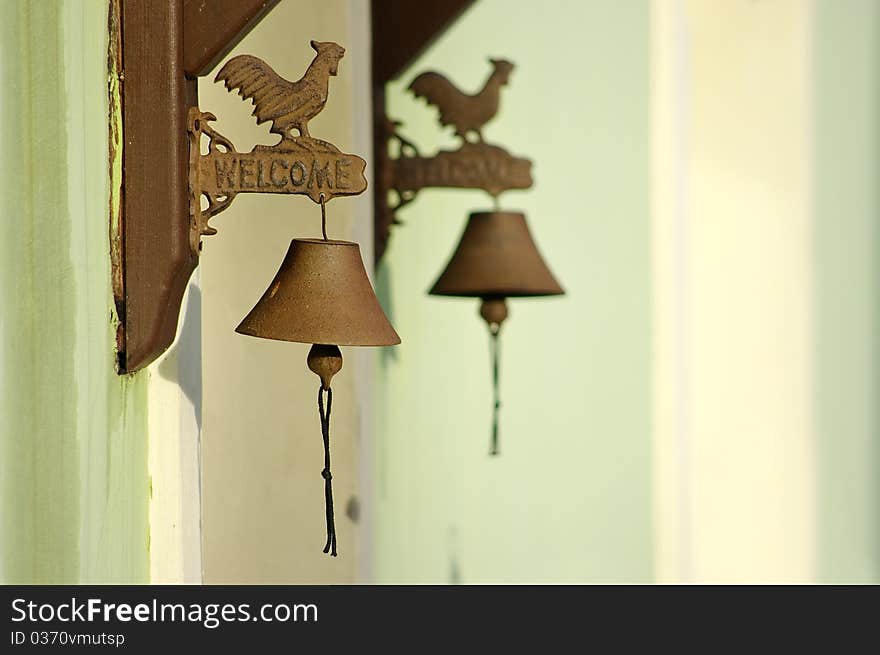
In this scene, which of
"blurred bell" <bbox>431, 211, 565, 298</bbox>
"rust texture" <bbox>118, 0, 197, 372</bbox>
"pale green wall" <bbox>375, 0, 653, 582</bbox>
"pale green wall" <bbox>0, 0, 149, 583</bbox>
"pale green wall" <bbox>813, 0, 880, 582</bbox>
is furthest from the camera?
"pale green wall" <bbox>813, 0, 880, 582</bbox>

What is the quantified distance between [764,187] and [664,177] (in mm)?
174

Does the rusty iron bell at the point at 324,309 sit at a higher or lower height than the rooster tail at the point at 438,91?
lower

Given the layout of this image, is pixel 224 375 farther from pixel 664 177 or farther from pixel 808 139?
pixel 808 139

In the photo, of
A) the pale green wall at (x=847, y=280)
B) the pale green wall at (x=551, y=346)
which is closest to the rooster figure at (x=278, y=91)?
the pale green wall at (x=551, y=346)

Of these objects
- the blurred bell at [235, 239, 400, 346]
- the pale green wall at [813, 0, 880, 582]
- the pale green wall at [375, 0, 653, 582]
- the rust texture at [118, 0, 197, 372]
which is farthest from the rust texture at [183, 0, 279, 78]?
the pale green wall at [813, 0, 880, 582]

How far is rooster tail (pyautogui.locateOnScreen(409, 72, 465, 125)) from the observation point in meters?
1.28

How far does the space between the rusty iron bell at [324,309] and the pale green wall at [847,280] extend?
1.04 metres

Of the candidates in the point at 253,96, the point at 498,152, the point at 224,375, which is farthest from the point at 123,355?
the point at 498,152

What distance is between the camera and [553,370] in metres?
1.56

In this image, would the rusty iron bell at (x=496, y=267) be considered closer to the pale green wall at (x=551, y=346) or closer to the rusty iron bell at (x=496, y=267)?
the rusty iron bell at (x=496, y=267)

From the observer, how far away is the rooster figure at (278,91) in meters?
0.77

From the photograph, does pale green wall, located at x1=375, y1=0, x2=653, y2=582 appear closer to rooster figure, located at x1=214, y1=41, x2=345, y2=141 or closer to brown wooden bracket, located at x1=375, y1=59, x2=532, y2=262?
brown wooden bracket, located at x1=375, y1=59, x2=532, y2=262

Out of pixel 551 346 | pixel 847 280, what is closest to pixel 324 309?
pixel 551 346

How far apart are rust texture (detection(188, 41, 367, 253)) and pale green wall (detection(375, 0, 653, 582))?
0.68 m
